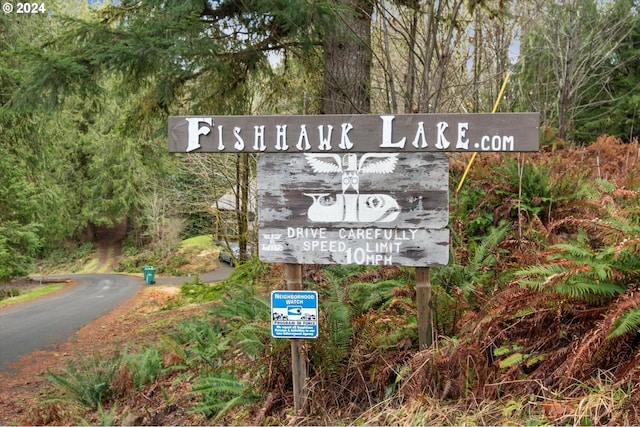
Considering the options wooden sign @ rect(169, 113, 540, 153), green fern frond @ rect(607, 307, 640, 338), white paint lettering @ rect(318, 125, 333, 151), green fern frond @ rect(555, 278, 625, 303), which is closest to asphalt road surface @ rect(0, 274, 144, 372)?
wooden sign @ rect(169, 113, 540, 153)

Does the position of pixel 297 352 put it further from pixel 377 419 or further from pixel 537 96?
pixel 537 96

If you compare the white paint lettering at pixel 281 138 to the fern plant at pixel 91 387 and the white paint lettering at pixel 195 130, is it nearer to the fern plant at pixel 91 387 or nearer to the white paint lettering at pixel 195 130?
the white paint lettering at pixel 195 130

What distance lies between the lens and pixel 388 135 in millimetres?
3682

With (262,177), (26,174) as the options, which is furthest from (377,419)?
(26,174)

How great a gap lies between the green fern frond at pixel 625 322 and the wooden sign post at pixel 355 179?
1.08 m

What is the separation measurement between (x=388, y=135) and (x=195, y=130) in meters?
1.38

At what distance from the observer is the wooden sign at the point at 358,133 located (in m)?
3.56

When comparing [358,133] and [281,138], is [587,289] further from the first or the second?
[281,138]

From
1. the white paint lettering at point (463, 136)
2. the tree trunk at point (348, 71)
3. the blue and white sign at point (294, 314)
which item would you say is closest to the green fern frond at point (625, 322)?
the white paint lettering at point (463, 136)

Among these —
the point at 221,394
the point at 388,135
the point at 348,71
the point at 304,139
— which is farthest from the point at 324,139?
the point at 348,71

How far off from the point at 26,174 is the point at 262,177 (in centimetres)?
1515

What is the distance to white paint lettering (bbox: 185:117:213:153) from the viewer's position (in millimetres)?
3917

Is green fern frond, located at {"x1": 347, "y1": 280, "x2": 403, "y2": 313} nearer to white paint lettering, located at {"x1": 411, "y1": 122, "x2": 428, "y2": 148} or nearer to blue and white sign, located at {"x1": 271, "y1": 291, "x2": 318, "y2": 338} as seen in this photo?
blue and white sign, located at {"x1": 271, "y1": 291, "x2": 318, "y2": 338}

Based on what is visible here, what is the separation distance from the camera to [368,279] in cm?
537
